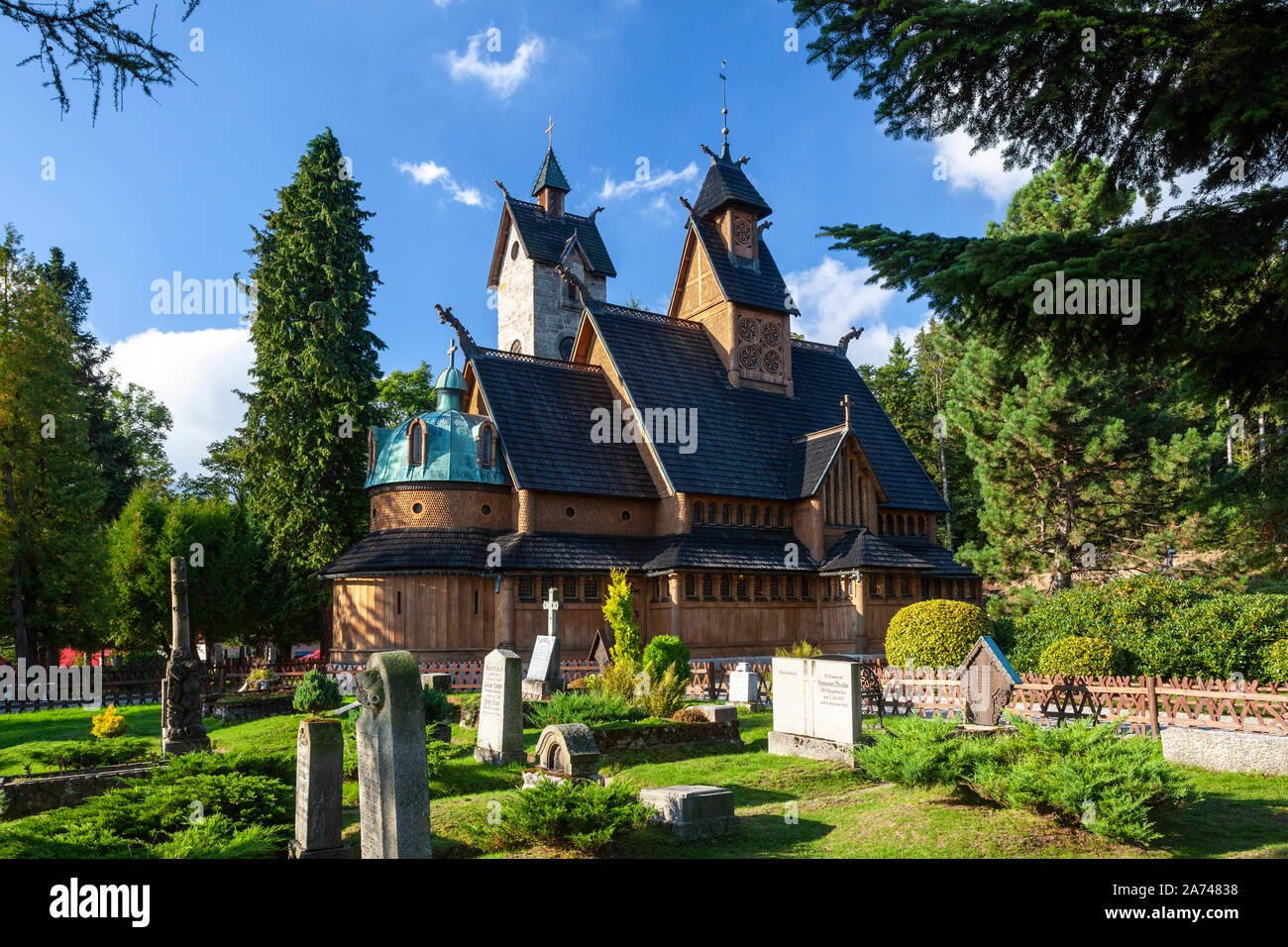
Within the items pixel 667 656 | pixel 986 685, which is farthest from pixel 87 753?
pixel 986 685

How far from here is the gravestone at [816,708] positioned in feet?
46.1

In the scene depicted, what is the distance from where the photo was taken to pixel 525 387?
33.5 meters

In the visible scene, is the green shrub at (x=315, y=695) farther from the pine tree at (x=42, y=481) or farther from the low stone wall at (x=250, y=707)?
the pine tree at (x=42, y=481)

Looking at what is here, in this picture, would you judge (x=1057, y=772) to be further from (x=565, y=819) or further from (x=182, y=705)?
(x=182, y=705)

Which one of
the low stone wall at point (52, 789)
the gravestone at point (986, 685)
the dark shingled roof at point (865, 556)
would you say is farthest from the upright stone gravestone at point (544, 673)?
the dark shingled roof at point (865, 556)

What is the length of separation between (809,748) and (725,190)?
29.3 m

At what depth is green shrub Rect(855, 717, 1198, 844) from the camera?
9086 mm

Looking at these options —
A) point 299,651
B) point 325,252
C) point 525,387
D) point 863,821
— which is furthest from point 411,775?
point 299,651

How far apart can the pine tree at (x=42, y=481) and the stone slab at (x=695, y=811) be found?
27233 millimetres

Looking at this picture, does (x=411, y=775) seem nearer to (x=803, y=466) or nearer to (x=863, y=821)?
(x=863, y=821)

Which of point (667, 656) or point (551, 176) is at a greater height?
point (551, 176)

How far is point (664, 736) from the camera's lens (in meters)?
15.4

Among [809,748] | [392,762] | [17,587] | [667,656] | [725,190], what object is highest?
[725,190]

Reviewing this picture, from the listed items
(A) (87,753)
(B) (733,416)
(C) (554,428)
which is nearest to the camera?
(A) (87,753)
